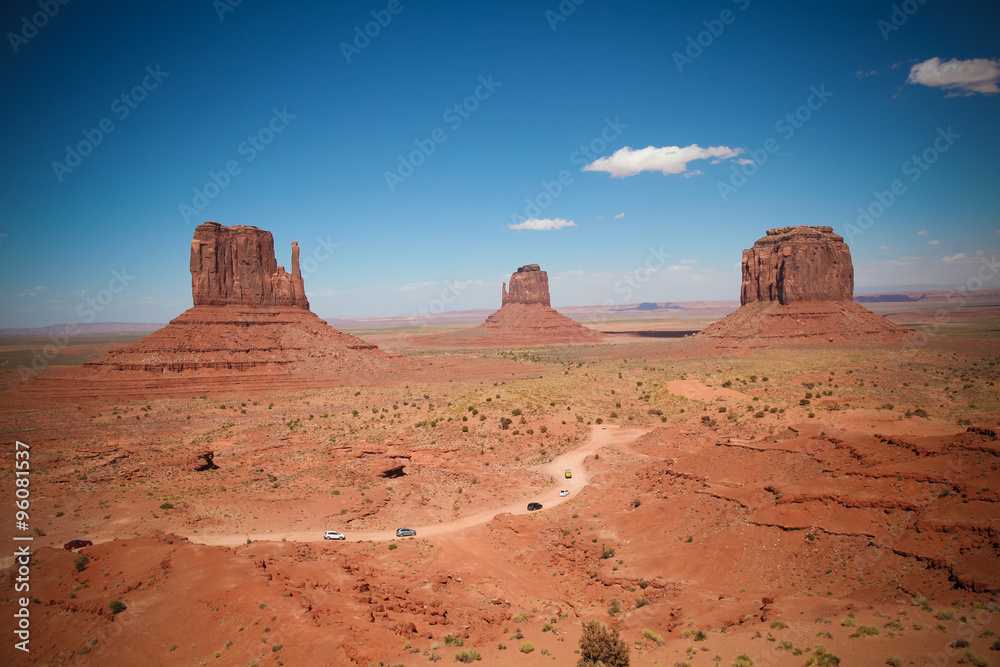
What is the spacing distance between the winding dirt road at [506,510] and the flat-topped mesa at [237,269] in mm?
59944

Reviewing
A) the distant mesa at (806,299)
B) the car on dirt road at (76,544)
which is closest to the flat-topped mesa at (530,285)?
the distant mesa at (806,299)

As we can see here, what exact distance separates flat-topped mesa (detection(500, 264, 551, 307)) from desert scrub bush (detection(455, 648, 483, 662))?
152 m

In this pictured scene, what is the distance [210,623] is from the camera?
13.7 m

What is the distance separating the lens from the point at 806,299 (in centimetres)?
9281

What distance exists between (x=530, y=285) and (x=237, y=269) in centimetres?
10282

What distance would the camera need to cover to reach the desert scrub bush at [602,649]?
11797 mm

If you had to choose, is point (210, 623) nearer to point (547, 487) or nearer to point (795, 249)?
point (547, 487)

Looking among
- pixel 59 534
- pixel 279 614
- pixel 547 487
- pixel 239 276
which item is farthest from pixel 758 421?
pixel 239 276

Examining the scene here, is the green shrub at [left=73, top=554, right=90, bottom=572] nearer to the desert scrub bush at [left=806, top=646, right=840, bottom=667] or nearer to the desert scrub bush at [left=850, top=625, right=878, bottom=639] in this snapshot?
the desert scrub bush at [left=806, top=646, right=840, bottom=667]

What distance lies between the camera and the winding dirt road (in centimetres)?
2212

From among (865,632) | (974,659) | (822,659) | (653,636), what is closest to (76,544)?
(653,636)

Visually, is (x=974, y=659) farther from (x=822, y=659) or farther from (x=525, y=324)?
(x=525, y=324)

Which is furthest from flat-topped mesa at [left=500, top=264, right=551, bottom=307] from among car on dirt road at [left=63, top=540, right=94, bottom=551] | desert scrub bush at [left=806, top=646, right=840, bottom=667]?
desert scrub bush at [left=806, top=646, right=840, bottom=667]

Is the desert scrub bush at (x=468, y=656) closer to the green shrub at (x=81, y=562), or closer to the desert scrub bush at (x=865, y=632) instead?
the desert scrub bush at (x=865, y=632)
